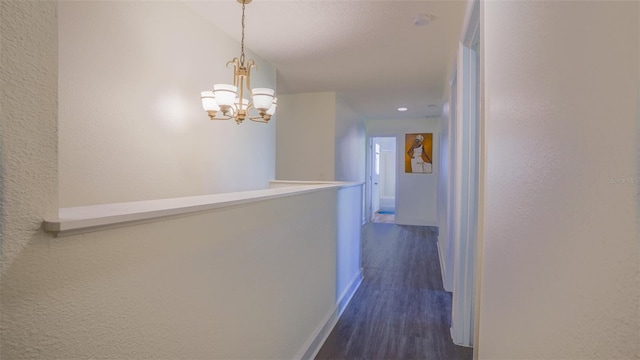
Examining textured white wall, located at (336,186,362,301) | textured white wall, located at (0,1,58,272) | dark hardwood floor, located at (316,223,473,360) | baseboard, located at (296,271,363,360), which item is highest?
textured white wall, located at (0,1,58,272)

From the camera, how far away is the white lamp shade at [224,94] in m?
2.13

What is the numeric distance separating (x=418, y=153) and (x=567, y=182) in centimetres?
698

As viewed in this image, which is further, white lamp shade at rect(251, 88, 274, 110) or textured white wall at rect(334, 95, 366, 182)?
textured white wall at rect(334, 95, 366, 182)

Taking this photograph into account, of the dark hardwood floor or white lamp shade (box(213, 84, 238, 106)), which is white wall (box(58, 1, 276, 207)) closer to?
white lamp shade (box(213, 84, 238, 106))

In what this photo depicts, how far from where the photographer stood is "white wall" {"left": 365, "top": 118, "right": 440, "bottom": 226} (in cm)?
729

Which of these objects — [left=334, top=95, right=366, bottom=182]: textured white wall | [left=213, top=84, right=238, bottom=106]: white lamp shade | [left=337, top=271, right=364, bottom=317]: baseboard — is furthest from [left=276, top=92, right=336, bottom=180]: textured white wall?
[left=213, top=84, right=238, bottom=106]: white lamp shade

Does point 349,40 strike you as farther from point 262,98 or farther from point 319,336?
point 319,336

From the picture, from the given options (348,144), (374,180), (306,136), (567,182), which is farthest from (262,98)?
(374,180)

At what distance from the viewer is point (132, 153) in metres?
2.07

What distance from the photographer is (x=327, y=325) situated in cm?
246

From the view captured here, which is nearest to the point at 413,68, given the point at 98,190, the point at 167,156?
the point at 167,156

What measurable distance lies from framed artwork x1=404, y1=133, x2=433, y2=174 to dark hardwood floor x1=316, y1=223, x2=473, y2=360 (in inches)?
114

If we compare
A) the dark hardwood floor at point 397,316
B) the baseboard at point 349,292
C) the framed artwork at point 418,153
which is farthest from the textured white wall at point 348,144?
the baseboard at point 349,292

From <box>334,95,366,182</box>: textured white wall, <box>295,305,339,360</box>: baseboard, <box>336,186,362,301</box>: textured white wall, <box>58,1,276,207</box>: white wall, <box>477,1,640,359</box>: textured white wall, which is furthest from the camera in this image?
<box>334,95,366,182</box>: textured white wall
